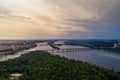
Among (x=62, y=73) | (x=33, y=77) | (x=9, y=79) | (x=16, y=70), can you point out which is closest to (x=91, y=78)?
(x=62, y=73)

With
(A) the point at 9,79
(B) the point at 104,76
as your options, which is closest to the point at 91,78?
(B) the point at 104,76

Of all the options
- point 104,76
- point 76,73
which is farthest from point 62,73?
point 104,76

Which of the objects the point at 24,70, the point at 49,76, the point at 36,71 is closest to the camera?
the point at 49,76

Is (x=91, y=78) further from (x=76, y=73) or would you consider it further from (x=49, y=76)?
(x=49, y=76)

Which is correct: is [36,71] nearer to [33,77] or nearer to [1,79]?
[33,77]

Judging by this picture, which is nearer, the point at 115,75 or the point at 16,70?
the point at 115,75

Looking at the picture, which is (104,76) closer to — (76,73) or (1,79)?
(76,73)

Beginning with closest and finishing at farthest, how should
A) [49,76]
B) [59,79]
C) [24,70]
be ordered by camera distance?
[59,79] → [49,76] → [24,70]

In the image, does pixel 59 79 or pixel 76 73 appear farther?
pixel 76 73

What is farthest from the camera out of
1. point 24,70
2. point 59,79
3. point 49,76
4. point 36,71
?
point 24,70
